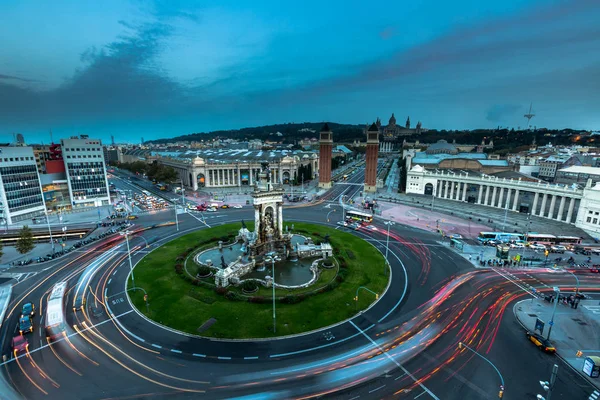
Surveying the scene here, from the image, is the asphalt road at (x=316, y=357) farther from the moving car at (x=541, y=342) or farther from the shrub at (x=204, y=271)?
the shrub at (x=204, y=271)

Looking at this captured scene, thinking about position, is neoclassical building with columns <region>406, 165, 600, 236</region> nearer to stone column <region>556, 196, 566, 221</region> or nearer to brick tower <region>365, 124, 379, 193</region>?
stone column <region>556, 196, 566, 221</region>

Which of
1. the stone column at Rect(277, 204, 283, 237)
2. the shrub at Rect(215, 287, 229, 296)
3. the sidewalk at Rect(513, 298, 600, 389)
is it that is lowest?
the sidewalk at Rect(513, 298, 600, 389)

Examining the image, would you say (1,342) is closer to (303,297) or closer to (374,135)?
(303,297)

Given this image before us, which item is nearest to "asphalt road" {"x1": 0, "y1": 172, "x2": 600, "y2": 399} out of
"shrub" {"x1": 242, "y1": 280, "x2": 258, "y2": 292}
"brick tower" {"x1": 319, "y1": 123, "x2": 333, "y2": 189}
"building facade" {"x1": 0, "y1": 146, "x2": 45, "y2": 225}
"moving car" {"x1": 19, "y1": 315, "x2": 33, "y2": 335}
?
"moving car" {"x1": 19, "y1": 315, "x2": 33, "y2": 335}

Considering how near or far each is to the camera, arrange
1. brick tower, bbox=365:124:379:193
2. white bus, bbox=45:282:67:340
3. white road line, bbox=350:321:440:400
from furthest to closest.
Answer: brick tower, bbox=365:124:379:193
white bus, bbox=45:282:67:340
white road line, bbox=350:321:440:400

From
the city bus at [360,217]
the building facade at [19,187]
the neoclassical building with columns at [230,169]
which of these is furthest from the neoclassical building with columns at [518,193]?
the building facade at [19,187]

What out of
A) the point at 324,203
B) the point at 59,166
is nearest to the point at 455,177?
the point at 324,203
